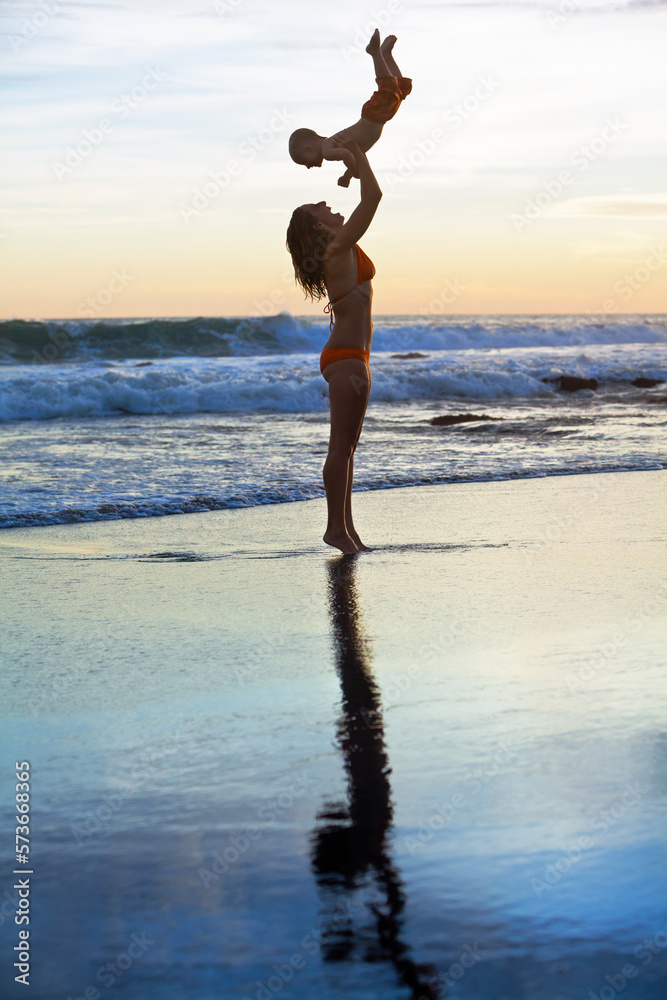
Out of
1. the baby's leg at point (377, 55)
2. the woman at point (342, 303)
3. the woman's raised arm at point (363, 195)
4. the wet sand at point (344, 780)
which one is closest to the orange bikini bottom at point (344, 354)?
the woman at point (342, 303)

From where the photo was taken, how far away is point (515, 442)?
10430mm

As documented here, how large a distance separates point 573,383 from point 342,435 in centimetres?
1766

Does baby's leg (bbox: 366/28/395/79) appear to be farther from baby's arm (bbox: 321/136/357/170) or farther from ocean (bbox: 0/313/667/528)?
ocean (bbox: 0/313/667/528)

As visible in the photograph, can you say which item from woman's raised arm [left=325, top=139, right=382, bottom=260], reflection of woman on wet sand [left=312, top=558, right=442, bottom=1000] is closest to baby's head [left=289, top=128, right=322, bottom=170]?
woman's raised arm [left=325, top=139, right=382, bottom=260]

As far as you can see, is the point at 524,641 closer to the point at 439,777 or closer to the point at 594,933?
the point at 439,777

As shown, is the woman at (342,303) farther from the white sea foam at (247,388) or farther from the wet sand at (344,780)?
the white sea foam at (247,388)

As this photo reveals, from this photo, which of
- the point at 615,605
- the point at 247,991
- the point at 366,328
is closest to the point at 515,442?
the point at 366,328

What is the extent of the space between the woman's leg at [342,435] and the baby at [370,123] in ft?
3.09

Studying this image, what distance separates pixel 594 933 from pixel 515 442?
353 inches

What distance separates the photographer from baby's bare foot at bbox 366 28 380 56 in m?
4.58

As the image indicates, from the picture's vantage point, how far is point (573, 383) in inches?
862

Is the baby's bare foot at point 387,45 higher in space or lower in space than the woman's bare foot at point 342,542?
higher

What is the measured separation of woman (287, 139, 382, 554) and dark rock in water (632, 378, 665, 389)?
18.3 m

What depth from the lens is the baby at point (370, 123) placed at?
4.54 meters
